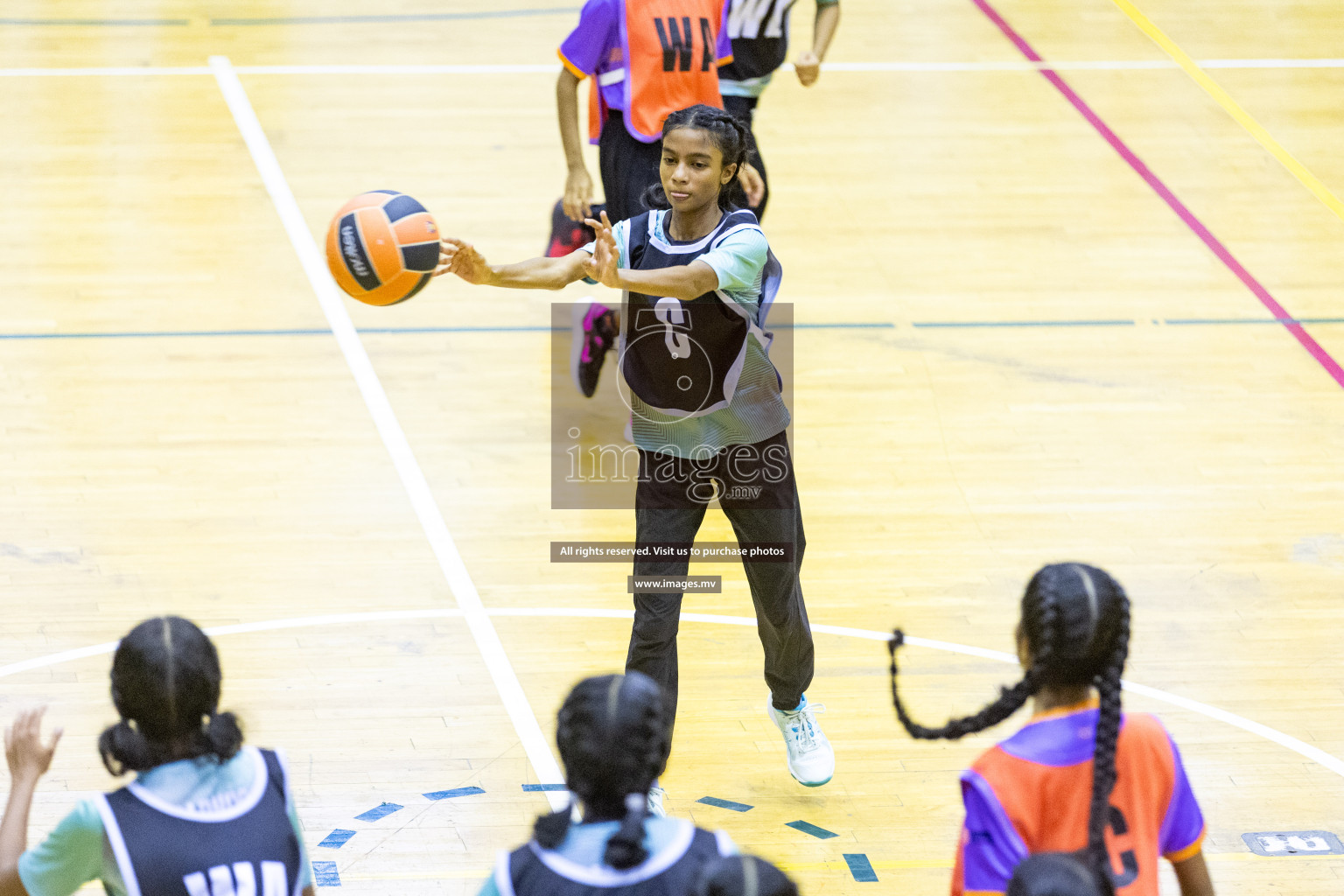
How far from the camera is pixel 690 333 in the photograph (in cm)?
416

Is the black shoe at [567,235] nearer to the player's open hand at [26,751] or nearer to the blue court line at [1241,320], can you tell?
the blue court line at [1241,320]

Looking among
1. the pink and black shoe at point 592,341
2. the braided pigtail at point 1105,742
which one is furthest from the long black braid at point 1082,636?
the pink and black shoe at point 592,341

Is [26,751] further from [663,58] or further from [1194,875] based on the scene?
[663,58]

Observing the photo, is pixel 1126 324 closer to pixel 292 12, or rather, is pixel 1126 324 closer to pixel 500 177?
pixel 500 177

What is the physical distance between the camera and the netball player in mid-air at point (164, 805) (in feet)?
8.10

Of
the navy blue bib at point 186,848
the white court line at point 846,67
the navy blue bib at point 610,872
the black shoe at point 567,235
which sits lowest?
the white court line at point 846,67

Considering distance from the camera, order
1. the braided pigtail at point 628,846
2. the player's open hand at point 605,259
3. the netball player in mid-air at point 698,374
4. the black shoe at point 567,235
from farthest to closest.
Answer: the black shoe at point 567,235 → the netball player in mid-air at point 698,374 → the player's open hand at point 605,259 → the braided pigtail at point 628,846

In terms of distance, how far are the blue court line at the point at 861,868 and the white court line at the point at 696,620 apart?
1.17 metres

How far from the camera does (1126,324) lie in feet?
24.9

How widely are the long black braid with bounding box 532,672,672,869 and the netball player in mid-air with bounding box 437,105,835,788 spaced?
186 cm

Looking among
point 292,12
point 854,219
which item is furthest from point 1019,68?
point 292,12

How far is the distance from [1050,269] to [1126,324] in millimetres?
648

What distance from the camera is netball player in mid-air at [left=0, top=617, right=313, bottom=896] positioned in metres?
2.47

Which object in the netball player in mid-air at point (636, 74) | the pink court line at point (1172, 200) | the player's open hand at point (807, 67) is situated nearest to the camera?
the netball player in mid-air at point (636, 74)
